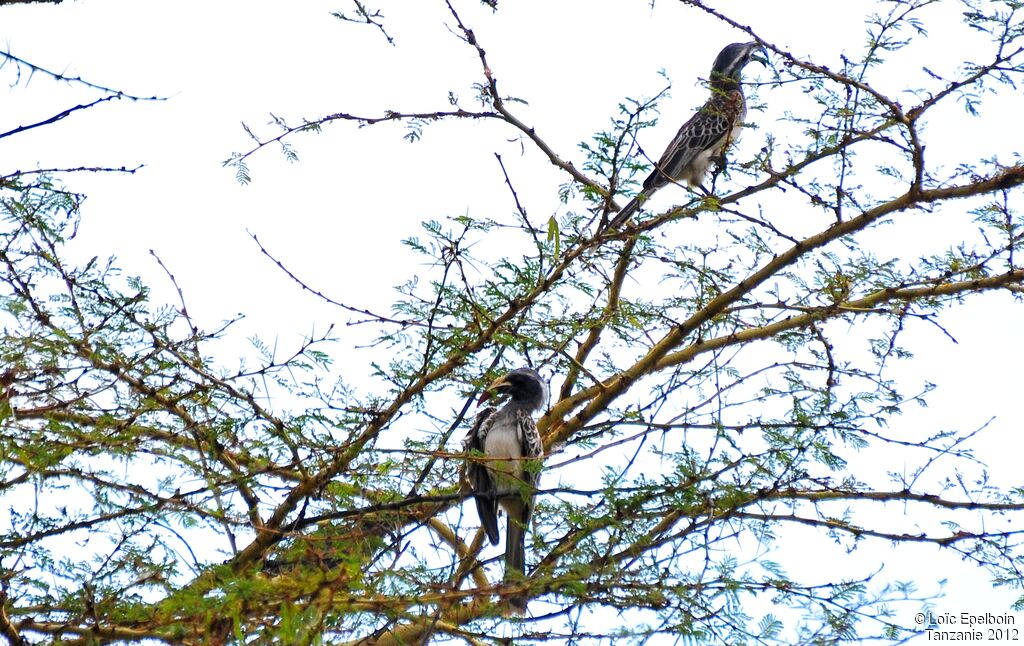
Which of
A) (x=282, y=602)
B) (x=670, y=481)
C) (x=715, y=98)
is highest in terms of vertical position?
(x=715, y=98)

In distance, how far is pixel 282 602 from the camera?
8.50 ft

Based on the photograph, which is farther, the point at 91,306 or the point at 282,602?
the point at 91,306

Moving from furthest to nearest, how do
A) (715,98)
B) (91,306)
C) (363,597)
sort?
(715,98)
(91,306)
(363,597)

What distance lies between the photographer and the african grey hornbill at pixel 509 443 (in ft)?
14.5

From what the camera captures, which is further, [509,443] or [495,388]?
[509,443]

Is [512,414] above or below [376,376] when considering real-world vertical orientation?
above

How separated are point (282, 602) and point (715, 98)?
3.55m

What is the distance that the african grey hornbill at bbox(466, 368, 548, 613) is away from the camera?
4411mm

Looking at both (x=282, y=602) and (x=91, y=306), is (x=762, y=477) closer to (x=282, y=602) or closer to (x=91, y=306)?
(x=282, y=602)

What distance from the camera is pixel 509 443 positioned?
489 centimetres

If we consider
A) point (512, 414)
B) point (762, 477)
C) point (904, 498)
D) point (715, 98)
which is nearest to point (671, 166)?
point (715, 98)

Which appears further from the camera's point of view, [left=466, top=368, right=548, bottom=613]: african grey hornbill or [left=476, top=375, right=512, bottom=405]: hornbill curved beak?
[left=466, top=368, right=548, bottom=613]: african grey hornbill

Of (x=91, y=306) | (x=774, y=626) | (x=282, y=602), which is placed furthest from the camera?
(x=91, y=306)

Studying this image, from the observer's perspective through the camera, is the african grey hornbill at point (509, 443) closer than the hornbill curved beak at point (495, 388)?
No
